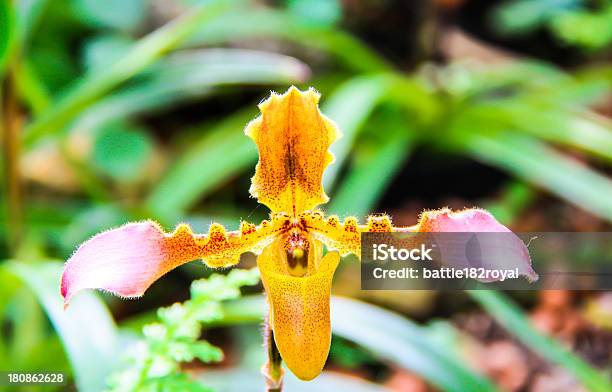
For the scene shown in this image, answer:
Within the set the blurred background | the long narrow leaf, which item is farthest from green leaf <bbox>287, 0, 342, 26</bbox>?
the long narrow leaf

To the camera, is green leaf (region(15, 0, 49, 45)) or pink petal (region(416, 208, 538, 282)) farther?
green leaf (region(15, 0, 49, 45))

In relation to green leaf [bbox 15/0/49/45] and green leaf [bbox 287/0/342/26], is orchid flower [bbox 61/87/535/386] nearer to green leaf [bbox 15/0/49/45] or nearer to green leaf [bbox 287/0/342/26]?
green leaf [bbox 15/0/49/45]

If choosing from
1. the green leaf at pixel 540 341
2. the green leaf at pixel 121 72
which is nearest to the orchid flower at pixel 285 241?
the green leaf at pixel 540 341

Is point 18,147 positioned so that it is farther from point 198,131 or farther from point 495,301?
point 495,301

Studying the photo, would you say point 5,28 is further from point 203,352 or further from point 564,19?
point 564,19

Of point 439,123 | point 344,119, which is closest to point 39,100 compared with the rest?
point 344,119

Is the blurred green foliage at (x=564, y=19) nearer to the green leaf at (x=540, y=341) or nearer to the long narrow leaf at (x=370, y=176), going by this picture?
the long narrow leaf at (x=370, y=176)
